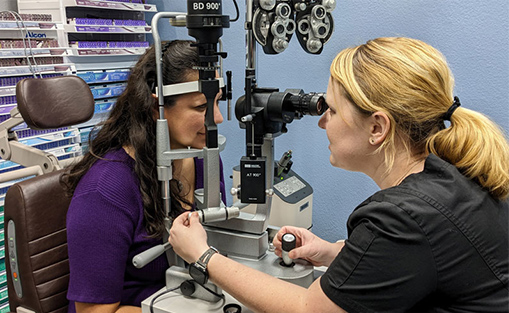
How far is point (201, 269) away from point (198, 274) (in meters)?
0.01

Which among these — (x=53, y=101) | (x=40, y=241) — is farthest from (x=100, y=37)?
(x=40, y=241)

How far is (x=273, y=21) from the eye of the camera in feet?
3.61

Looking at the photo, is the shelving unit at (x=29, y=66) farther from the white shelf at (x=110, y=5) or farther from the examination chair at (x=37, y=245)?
the examination chair at (x=37, y=245)

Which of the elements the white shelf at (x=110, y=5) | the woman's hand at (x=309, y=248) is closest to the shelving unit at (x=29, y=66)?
the white shelf at (x=110, y=5)

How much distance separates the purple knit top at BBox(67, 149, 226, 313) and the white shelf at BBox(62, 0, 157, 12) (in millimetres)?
1432

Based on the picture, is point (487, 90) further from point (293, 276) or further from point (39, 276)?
point (39, 276)

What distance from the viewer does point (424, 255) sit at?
79 cm

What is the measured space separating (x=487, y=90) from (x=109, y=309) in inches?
74.7

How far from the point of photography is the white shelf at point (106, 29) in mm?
2335

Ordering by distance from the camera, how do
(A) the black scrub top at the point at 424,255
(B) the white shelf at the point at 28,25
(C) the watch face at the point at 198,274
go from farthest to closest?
(B) the white shelf at the point at 28,25
(C) the watch face at the point at 198,274
(A) the black scrub top at the point at 424,255

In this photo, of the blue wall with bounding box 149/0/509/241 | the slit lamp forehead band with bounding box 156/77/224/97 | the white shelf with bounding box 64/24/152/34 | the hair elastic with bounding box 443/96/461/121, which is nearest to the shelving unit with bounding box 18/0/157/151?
the white shelf with bounding box 64/24/152/34

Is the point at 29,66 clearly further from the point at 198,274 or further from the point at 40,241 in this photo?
the point at 198,274

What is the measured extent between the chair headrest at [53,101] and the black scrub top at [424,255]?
47.4 inches

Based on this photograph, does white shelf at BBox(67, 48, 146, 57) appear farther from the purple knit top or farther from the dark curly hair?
the purple knit top
